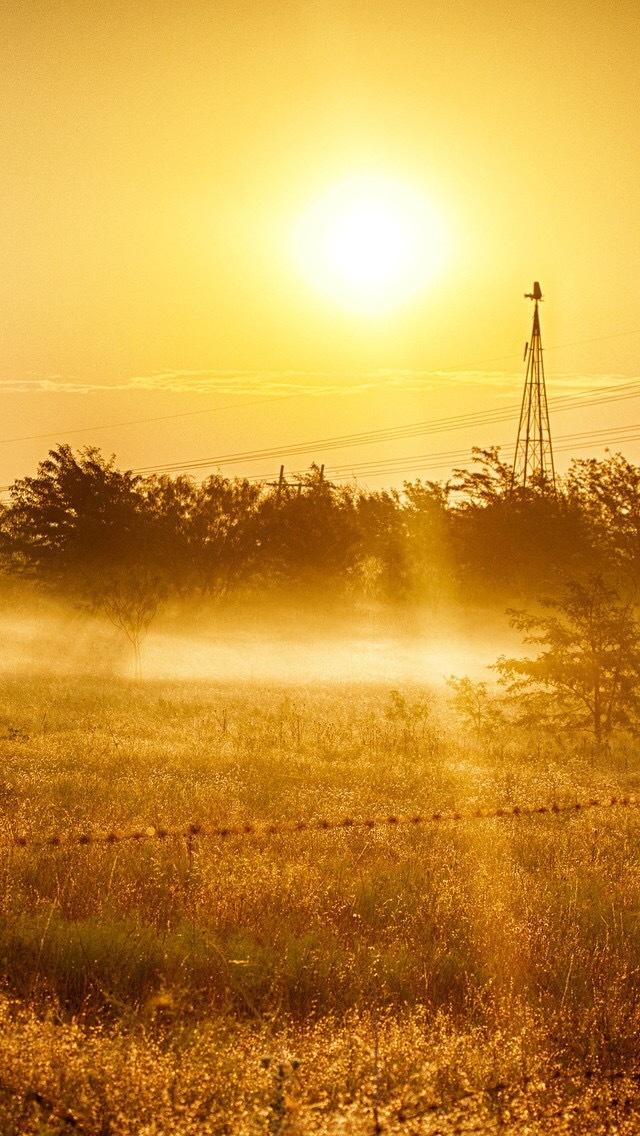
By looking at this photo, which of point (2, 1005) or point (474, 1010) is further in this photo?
point (474, 1010)

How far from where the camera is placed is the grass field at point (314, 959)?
15.7 feet

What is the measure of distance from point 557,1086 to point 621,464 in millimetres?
50846

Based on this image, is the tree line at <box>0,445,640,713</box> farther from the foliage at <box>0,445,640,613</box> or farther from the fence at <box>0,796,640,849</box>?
the fence at <box>0,796,640,849</box>

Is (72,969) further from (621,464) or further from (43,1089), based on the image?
(621,464)

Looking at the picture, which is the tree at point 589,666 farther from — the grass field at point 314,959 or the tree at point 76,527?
the tree at point 76,527

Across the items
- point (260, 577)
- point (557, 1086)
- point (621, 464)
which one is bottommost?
point (557, 1086)

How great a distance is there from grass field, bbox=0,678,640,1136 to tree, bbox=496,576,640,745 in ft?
13.2

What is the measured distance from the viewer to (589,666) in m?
17.6

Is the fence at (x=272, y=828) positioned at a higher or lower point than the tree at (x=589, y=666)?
lower

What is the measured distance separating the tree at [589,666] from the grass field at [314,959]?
13.2 feet

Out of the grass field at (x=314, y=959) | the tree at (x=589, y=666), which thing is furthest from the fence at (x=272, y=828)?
the tree at (x=589, y=666)

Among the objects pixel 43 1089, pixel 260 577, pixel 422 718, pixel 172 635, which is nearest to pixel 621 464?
pixel 260 577

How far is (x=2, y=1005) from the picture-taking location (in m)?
5.48

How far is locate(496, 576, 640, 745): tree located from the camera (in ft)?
57.0
